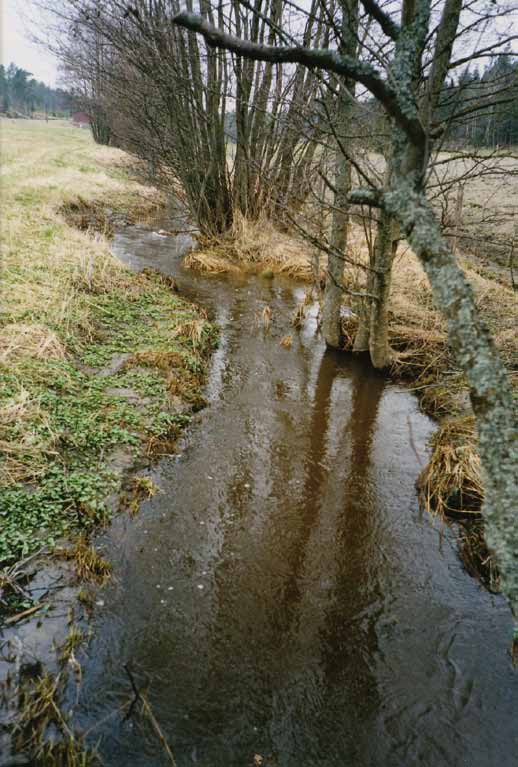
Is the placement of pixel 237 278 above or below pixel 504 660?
above

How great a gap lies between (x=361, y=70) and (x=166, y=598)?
3.34 metres

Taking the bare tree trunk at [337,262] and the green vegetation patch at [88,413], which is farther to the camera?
the bare tree trunk at [337,262]

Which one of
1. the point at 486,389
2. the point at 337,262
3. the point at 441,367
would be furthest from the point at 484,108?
the point at 486,389

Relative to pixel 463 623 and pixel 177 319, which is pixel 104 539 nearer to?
pixel 463 623

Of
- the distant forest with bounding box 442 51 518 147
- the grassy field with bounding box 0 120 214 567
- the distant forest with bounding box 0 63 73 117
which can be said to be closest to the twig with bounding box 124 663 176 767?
Answer: the grassy field with bounding box 0 120 214 567

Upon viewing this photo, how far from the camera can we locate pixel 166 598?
3555 mm

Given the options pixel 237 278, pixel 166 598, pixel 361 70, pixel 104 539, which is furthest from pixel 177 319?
pixel 361 70

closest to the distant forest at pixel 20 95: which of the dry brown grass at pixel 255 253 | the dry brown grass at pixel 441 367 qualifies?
the dry brown grass at pixel 255 253

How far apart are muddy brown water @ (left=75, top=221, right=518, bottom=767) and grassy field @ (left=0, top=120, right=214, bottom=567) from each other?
19.3 inches

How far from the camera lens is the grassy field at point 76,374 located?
417cm

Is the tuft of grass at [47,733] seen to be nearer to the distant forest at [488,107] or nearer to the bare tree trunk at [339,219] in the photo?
the bare tree trunk at [339,219]

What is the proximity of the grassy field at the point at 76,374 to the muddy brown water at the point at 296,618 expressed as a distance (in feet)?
1.61

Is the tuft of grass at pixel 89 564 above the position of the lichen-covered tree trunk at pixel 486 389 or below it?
below

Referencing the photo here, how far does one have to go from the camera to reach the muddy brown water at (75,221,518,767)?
2771 mm
